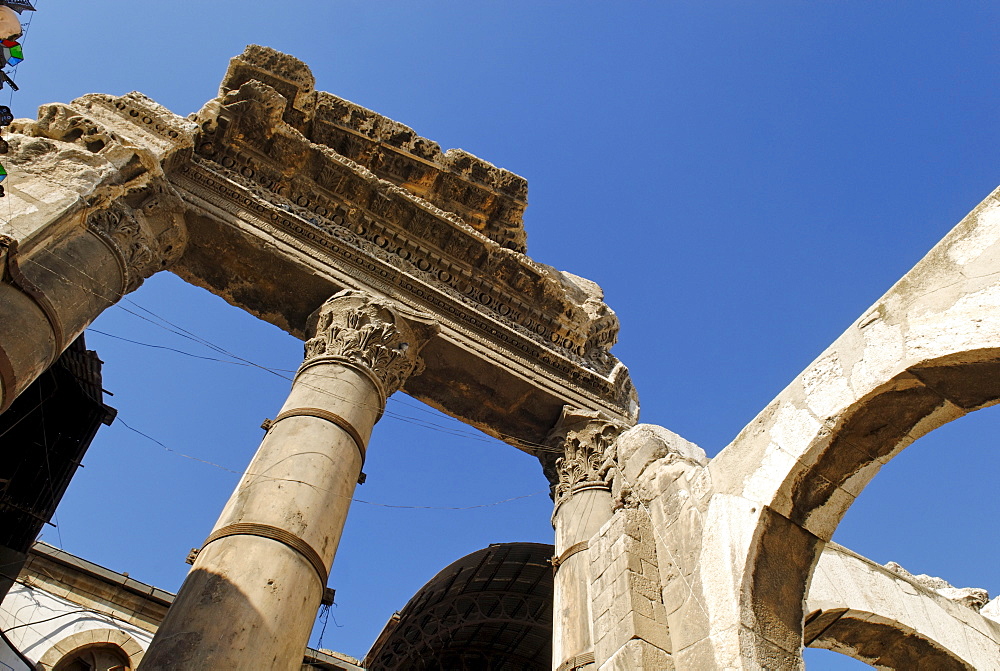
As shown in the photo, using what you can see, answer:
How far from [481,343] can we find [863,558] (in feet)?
14.2

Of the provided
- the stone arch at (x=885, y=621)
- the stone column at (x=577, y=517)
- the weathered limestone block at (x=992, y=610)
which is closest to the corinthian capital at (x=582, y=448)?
the stone column at (x=577, y=517)

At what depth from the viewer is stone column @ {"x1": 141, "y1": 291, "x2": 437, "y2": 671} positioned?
14.6ft

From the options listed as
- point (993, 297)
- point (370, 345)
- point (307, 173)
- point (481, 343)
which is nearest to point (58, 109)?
point (307, 173)

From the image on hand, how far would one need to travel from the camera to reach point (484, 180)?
373 inches

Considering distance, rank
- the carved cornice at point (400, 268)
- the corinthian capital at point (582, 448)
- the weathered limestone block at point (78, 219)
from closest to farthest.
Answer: the weathered limestone block at point (78, 219), the corinthian capital at point (582, 448), the carved cornice at point (400, 268)

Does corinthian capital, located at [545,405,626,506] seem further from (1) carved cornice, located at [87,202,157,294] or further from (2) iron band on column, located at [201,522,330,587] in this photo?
(1) carved cornice, located at [87,202,157,294]

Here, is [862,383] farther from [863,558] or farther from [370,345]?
[370,345]

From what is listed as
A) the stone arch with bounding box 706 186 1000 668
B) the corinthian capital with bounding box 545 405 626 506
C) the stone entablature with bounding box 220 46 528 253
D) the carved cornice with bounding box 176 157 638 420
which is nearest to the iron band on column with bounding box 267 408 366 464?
the carved cornice with bounding box 176 157 638 420

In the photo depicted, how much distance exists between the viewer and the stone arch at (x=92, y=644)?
11.6m

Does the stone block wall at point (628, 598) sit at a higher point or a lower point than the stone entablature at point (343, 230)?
lower

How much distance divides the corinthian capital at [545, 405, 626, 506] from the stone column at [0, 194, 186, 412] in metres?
4.56

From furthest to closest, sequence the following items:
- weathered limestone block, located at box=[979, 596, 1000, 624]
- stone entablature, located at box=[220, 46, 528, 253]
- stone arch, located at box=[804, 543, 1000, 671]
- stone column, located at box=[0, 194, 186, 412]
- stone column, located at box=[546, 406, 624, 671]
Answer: stone entablature, located at box=[220, 46, 528, 253] → weathered limestone block, located at box=[979, 596, 1000, 624] → stone arch, located at box=[804, 543, 1000, 671] → stone column, located at box=[546, 406, 624, 671] → stone column, located at box=[0, 194, 186, 412]

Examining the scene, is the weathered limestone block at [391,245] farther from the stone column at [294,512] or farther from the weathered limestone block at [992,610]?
the weathered limestone block at [992,610]

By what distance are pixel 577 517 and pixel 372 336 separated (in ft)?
8.81
